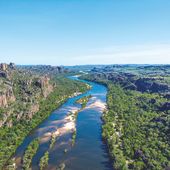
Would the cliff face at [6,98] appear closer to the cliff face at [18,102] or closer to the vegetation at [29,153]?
the cliff face at [18,102]

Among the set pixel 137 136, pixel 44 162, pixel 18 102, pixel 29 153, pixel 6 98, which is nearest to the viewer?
pixel 44 162

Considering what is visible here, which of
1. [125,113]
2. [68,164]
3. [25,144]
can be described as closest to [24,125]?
[25,144]

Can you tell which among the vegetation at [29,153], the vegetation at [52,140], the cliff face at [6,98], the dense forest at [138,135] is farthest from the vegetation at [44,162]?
the cliff face at [6,98]

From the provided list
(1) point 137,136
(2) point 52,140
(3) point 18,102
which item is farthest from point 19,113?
(1) point 137,136

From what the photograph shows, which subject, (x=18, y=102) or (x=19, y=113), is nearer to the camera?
(x=19, y=113)

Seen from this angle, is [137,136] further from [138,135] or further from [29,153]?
[29,153]

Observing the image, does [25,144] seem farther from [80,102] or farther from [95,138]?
[80,102]

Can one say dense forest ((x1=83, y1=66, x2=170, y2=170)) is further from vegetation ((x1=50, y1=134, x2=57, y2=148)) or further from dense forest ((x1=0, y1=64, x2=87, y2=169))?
dense forest ((x1=0, y1=64, x2=87, y2=169))

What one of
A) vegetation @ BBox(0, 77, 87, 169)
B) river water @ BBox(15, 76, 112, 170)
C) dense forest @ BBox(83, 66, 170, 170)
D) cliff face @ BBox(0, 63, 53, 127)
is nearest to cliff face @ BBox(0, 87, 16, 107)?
cliff face @ BBox(0, 63, 53, 127)

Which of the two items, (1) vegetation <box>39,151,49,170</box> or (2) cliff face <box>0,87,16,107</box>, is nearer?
(1) vegetation <box>39,151,49,170</box>

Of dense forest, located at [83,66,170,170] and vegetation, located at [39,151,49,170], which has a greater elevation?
dense forest, located at [83,66,170,170]
